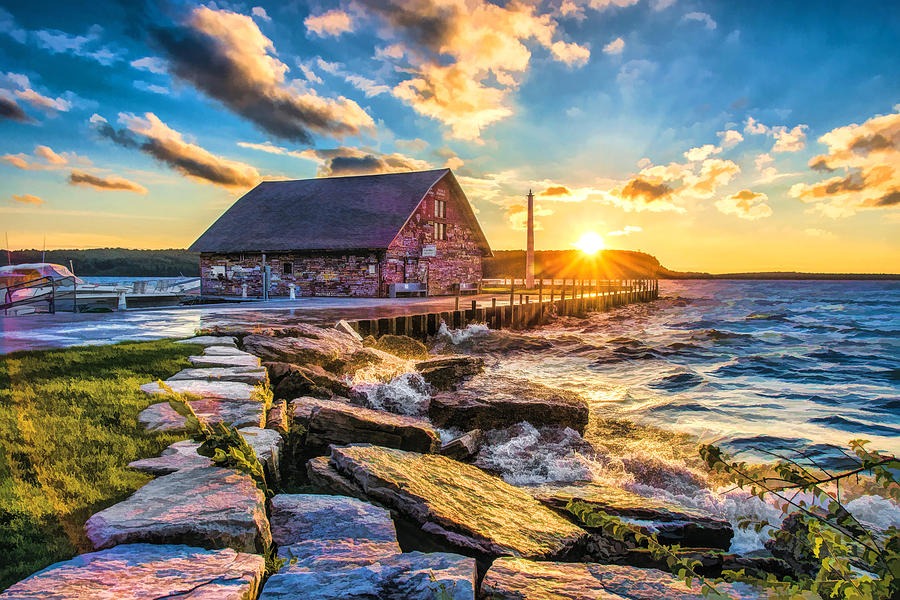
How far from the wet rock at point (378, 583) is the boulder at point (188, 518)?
367 mm

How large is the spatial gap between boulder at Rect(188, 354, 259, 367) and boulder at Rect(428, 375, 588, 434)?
262 cm

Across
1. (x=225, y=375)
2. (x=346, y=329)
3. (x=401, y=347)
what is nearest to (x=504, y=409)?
(x=225, y=375)

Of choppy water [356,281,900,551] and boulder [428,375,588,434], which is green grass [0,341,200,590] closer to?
choppy water [356,281,900,551]

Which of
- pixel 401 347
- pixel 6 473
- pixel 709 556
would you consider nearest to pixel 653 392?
pixel 401 347

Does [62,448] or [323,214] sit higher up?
[323,214]

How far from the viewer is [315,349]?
8312 mm

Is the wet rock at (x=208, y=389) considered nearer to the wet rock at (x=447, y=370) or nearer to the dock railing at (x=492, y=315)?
the wet rock at (x=447, y=370)

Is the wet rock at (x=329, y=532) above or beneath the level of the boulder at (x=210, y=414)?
beneath

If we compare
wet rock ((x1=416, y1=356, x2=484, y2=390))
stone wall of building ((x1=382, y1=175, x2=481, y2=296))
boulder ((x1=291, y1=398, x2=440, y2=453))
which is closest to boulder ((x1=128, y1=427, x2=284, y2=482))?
boulder ((x1=291, y1=398, x2=440, y2=453))

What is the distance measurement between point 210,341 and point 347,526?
6699 mm

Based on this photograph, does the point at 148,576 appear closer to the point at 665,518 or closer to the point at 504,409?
the point at 665,518

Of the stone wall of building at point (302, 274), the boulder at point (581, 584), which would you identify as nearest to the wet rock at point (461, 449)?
the boulder at point (581, 584)

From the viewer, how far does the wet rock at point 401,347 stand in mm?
12008

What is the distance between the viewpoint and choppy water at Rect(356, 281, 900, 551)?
588 centimetres
